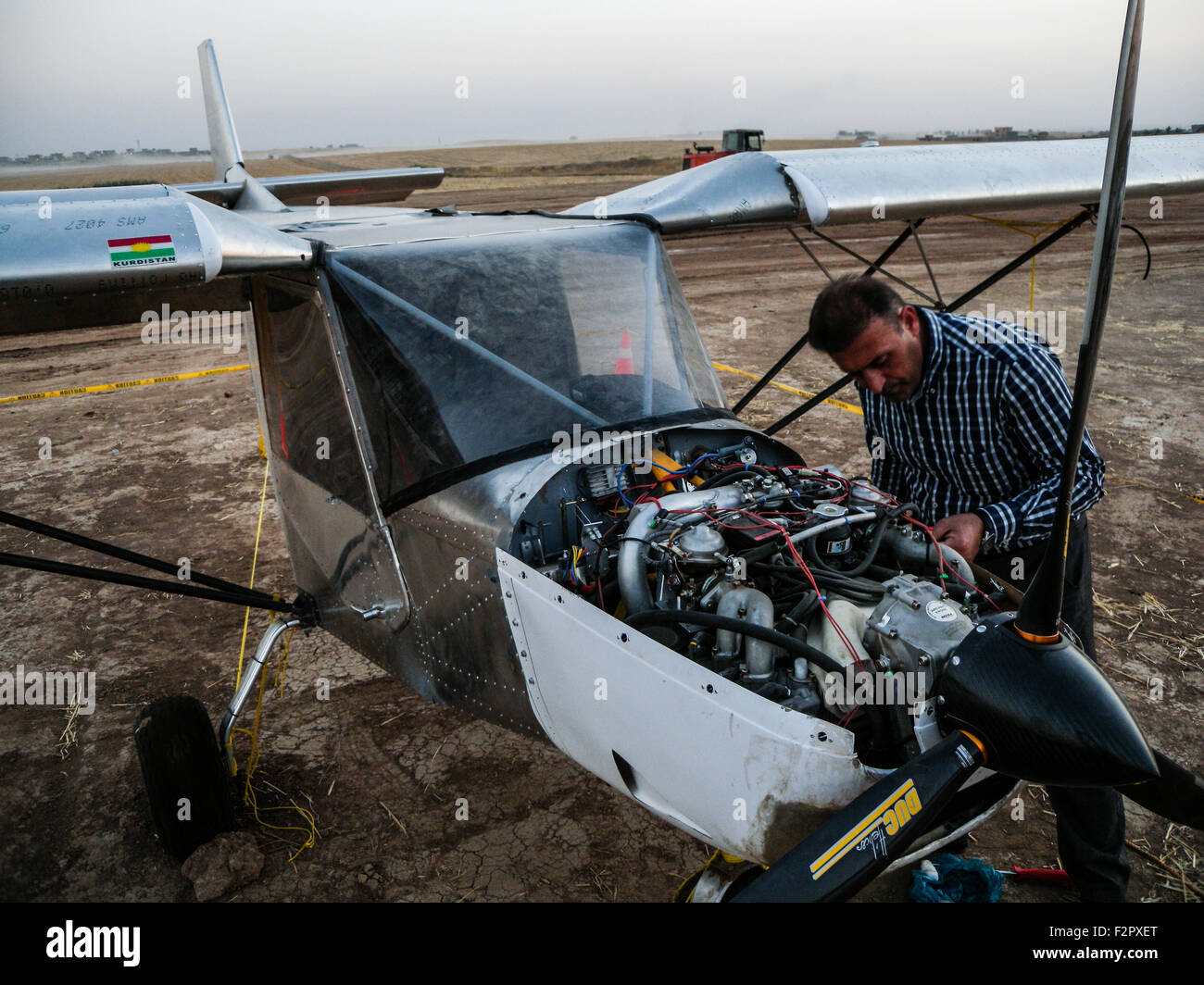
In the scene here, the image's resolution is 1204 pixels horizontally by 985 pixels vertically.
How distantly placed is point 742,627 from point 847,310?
4.13 ft

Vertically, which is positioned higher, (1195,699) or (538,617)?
(538,617)


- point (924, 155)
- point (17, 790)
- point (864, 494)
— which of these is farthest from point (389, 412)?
point (924, 155)

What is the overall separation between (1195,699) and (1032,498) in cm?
239

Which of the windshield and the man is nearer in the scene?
the man

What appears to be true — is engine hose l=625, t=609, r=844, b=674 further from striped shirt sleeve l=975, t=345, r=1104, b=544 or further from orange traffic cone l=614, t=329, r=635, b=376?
orange traffic cone l=614, t=329, r=635, b=376

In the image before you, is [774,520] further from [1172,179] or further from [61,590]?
[61,590]

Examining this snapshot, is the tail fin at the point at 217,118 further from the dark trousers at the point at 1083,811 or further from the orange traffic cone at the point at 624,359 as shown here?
the dark trousers at the point at 1083,811

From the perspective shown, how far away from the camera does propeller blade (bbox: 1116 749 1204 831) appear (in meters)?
2.34

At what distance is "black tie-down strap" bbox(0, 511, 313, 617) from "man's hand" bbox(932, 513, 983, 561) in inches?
111

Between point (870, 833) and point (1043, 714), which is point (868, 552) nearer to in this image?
point (1043, 714)

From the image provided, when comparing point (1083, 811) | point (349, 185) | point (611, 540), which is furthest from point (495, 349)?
point (349, 185)

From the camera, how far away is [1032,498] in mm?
2928

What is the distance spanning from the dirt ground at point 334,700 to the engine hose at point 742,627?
1.59 m

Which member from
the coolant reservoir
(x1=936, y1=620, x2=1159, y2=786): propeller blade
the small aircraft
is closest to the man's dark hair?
the small aircraft
